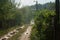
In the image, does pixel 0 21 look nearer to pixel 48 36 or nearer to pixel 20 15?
pixel 20 15

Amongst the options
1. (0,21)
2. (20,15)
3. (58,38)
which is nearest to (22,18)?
(20,15)

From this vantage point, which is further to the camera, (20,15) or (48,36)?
(20,15)

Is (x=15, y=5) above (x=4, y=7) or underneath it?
above

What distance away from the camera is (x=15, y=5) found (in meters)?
12.1

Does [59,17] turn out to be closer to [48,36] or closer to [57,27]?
[57,27]

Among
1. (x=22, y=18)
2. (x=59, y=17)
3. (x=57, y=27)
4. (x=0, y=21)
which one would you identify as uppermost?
(x=22, y=18)

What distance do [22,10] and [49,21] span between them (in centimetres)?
885

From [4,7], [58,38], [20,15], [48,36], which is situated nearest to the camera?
[58,38]

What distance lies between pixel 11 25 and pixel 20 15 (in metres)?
1.06

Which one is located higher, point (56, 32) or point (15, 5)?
point (15, 5)

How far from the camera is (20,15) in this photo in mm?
13164

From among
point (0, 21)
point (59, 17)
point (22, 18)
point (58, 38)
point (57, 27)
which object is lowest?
point (58, 38)

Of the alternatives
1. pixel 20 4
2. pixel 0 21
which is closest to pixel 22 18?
pixel 20 4

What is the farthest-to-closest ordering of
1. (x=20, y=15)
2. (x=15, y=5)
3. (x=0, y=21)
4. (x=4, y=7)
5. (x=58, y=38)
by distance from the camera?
(x=20, y=15), (x=15, y=5), (x=0, y=21), (x=4, y=7), (x=58, y=38)
